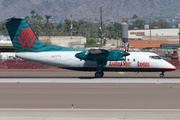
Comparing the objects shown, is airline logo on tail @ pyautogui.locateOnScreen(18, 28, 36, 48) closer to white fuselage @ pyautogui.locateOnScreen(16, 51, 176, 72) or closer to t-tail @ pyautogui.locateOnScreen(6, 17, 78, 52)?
t-tail @ pyautogui.locateOnScreen(6, 17, 78, 52)

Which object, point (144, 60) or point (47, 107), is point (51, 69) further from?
point (47, 107)

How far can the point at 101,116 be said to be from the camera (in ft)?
48.8

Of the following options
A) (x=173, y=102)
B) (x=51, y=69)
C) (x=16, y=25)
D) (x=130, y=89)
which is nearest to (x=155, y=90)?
(x=130, y=89)

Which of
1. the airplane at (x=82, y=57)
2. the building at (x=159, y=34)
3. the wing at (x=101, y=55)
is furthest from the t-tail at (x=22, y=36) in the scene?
the building at (x=159, y=34)

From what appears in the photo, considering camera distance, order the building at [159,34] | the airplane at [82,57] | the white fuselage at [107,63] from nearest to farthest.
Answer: the airplane at [82,57], the white fuselage at [107,63], the building at [159,34]

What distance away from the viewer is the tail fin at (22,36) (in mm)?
29984

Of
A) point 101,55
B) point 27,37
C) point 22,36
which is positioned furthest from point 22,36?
point 101,55

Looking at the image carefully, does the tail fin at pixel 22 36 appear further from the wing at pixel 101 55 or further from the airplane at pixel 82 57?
the wing at pixel 101 55

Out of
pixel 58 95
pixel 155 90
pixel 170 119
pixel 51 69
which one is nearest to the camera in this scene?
pixel 170 119

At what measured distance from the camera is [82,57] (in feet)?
98.9

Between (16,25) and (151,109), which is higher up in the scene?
(16,25)

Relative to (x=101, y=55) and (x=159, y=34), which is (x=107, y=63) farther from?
(x=159, y=34)

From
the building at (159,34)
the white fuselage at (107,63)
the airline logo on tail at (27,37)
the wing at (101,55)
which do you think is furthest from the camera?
the building at (159,34)

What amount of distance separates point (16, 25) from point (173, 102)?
19.0 meters
